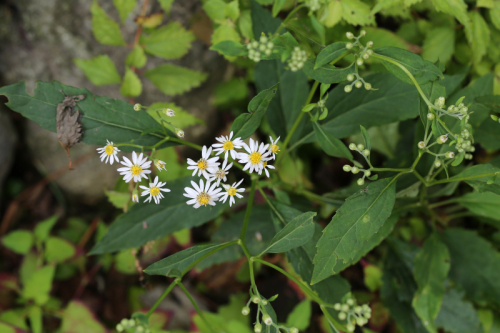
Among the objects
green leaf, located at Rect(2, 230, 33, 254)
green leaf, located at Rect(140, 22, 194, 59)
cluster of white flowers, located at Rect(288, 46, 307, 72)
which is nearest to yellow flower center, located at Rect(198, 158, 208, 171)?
cluster of white flowers, located at Rect(288, 46, 307, 72)

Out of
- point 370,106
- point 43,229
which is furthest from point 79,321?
point 370,106

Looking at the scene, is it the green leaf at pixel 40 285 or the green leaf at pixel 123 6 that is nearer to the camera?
the green leaf at pixel 123 6

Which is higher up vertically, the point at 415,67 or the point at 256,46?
the point at 256,46

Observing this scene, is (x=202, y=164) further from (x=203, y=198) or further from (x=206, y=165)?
(x=203, y=198)

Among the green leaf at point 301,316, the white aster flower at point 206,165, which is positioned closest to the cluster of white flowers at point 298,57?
the white aster flower at point 206,165

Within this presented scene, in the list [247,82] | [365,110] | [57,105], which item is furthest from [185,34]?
[365,110]

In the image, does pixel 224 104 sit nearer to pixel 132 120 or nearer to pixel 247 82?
pixel 247 82

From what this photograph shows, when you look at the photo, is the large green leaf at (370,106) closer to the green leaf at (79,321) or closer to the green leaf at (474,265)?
the green leaf at (474,265)
